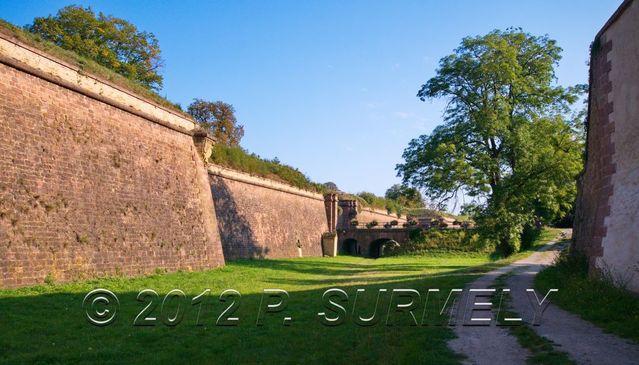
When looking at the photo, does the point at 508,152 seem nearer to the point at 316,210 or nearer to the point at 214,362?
the point at 214,362

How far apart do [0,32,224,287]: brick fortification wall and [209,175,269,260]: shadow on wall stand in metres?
5.18

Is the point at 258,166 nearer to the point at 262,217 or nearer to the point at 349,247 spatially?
the point at 262,217

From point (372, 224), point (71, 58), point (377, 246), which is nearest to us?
point (71, 58)

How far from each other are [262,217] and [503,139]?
1615 centimetres

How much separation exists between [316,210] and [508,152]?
23505 mm

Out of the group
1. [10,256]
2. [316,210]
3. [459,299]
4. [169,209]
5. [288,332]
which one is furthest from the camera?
[316,210]

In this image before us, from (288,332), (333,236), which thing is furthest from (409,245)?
(288,332)

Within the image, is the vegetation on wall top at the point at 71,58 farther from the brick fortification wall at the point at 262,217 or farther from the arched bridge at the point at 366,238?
the arched bridge at the point at 366,238

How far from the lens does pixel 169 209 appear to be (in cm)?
1991

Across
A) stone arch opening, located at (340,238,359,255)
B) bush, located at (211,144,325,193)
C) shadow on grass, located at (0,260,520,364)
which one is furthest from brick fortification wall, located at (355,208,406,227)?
shadow on grass, located at (0,260,520,364)

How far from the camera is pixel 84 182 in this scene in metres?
15.5

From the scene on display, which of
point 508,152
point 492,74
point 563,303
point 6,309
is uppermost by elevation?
point 492,74

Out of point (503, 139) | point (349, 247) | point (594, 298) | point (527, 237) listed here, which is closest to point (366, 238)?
→ point (349, 247)

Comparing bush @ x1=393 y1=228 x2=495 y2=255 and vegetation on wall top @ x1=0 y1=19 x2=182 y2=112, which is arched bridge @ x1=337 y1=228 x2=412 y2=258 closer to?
bush @ x1=393 y1=228 x2=495 y2=255
